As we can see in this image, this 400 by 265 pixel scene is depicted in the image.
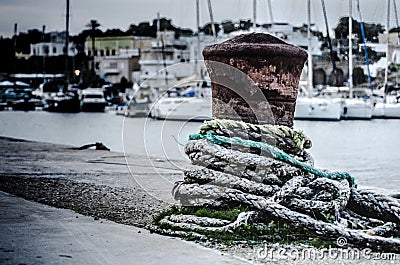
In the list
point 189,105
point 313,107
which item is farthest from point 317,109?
point 189,105

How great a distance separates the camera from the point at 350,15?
6234 cm

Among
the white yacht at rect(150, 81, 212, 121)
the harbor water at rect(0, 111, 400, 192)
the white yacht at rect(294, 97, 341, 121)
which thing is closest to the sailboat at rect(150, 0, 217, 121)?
the white yacht at rect(150, 81, 212, 121)

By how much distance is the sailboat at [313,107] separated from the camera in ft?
202

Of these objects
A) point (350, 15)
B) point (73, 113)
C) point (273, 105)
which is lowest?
point (73, 113)

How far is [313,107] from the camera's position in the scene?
61.9 m

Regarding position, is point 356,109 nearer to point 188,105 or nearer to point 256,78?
point 188,105

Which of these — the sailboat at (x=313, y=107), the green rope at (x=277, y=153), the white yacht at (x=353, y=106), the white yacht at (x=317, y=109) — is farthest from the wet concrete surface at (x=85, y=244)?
the white yacht at (x=353, y=106)

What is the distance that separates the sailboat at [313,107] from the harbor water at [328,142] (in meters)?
0.66

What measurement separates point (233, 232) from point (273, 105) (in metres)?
1.47

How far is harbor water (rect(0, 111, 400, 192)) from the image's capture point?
69.6 ft

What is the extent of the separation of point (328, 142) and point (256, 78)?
119 feet

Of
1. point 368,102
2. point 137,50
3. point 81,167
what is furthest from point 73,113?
point 81,167

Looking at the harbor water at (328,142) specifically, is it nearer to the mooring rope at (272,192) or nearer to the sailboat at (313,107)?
the sailboat at (313,107)

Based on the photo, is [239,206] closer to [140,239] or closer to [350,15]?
[140,239]
